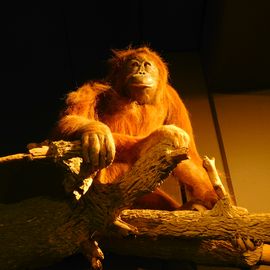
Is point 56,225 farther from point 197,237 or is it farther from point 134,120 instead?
point 134,120

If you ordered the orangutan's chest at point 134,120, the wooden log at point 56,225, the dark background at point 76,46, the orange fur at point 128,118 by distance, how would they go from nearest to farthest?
the wooden log at point 56,225
the orange fur at point 128,118
the orangutan's chest at point 134,120
the dark background at point 76,46

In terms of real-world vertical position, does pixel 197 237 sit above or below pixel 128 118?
below

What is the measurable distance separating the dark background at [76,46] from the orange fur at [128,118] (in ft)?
2.42

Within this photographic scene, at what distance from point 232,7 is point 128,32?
2.59ft

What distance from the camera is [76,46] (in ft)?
10.2

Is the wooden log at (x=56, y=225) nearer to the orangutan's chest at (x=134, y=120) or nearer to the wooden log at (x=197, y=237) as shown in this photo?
the wooden log at (x=197, y=237)

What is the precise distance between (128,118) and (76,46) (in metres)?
1.24

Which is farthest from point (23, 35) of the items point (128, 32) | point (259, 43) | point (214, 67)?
point (259, 43)

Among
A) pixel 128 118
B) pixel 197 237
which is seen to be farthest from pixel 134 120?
pixel 197 237

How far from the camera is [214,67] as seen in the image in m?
2.86

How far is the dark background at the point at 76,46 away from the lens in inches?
114

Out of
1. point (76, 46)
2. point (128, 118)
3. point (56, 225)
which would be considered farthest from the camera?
point (76, 46)

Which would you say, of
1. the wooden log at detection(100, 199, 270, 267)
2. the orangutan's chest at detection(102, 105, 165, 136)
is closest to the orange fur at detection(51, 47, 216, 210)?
the orangutan's chest at detection(102, 105, 165, 136)

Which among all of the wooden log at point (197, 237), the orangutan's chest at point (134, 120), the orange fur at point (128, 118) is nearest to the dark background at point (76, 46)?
the orange fur at point (128, 118)
